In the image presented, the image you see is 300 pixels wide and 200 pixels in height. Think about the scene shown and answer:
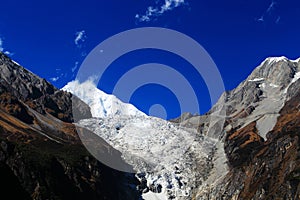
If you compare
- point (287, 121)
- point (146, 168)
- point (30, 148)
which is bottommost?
point (30, 148)

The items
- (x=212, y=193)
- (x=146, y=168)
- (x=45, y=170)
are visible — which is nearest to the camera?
(x=45, y=170)

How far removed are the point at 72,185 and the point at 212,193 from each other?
5029cm

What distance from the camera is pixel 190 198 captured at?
155 metres

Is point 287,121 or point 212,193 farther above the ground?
point 287,121

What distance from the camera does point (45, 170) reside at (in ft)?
376

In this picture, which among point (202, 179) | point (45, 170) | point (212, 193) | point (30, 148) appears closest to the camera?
point (45, 170)

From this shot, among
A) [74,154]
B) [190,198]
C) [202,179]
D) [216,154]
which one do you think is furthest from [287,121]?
[74,154]

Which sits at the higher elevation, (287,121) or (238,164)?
(287,121)

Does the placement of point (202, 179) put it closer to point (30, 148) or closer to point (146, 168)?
point (146, 168)

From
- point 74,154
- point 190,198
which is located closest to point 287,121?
point 190,198

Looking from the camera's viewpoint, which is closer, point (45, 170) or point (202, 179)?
point (45, 170)

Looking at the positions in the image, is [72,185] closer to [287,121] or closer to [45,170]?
[45,170]

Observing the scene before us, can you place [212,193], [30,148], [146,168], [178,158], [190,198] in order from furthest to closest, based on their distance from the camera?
[178,158] → [146,168] → [190,198] → [212,193] → [30,148]

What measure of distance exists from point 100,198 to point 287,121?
99.0 m
